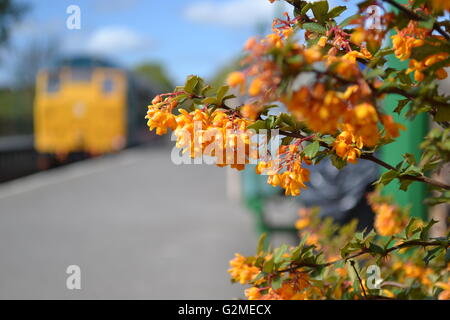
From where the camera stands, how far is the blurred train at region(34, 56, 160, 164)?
1548 cm

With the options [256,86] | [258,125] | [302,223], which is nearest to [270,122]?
[258,125]

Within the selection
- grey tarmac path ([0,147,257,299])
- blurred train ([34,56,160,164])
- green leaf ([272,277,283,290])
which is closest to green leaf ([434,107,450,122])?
green leaf ([272,277,283,290])

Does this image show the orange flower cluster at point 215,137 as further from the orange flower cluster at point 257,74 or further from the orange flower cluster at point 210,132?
the orange flower cluster at point 257,74

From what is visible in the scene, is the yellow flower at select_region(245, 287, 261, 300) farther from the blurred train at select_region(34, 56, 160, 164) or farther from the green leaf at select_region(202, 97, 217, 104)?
the blurred train at select_region(34, 56, 160, 164)

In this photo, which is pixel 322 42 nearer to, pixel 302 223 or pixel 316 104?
pixel 316 104

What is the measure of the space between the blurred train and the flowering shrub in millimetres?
14544

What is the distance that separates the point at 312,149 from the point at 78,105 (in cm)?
1499

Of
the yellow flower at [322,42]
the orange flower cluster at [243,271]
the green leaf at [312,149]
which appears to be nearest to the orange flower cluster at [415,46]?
the yellow flower at [322,42]

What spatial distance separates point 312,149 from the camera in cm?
139

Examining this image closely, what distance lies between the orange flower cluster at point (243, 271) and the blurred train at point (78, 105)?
572 inches

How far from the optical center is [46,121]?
15.6 m

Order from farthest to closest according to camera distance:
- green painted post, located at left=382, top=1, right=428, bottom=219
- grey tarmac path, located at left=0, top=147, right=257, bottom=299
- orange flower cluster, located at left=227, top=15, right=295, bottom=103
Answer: grey tarmac path, located at left=0, top=147, right=257, bottom=299 < green painted post, located at left=382, top=1, right=428, bottom=219 < orange flower cluster, located at left=227, top=15, right=295, bottom=103

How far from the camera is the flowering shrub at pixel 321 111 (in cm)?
89
